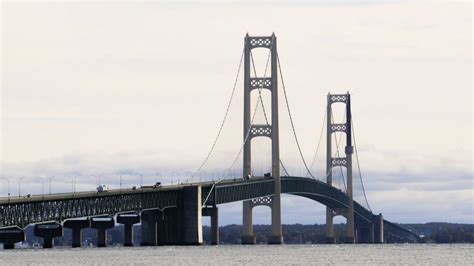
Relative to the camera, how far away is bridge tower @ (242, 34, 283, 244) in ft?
582

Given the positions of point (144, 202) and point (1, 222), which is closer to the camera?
point (1, 222)

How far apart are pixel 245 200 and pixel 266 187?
3035 mm

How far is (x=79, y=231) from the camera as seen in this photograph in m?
169

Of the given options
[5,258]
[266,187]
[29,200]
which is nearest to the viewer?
[5,258]

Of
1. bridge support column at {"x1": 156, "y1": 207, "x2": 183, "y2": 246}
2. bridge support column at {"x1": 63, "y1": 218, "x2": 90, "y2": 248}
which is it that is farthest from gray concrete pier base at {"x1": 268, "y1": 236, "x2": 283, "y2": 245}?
bridge support column at {"x1": 63, "y1": 218, "x2": 90, "y2": 248}

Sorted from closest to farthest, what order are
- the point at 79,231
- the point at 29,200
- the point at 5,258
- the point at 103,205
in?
the point at 5,258 < the point at 29,200 < the point at 103,205 < the point at 79,231

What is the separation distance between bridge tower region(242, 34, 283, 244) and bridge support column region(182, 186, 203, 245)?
15.1 metres

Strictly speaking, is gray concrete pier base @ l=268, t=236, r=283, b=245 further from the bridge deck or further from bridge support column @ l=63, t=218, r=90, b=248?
bridge support column @ l=63, t=218, r=90, b=248

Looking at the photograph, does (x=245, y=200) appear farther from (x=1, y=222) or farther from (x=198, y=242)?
(x=1, y=222)

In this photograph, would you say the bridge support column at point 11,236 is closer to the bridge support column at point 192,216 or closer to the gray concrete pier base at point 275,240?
the bridge support column at point 192,216

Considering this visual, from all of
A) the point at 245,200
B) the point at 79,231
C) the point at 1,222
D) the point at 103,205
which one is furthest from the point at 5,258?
the point at 245,200

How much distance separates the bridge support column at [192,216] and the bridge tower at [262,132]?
15083mm

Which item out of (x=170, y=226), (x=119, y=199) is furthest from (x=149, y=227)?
(x=119, y=199)

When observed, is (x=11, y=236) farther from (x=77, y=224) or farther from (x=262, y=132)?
(x=262, y=132)
